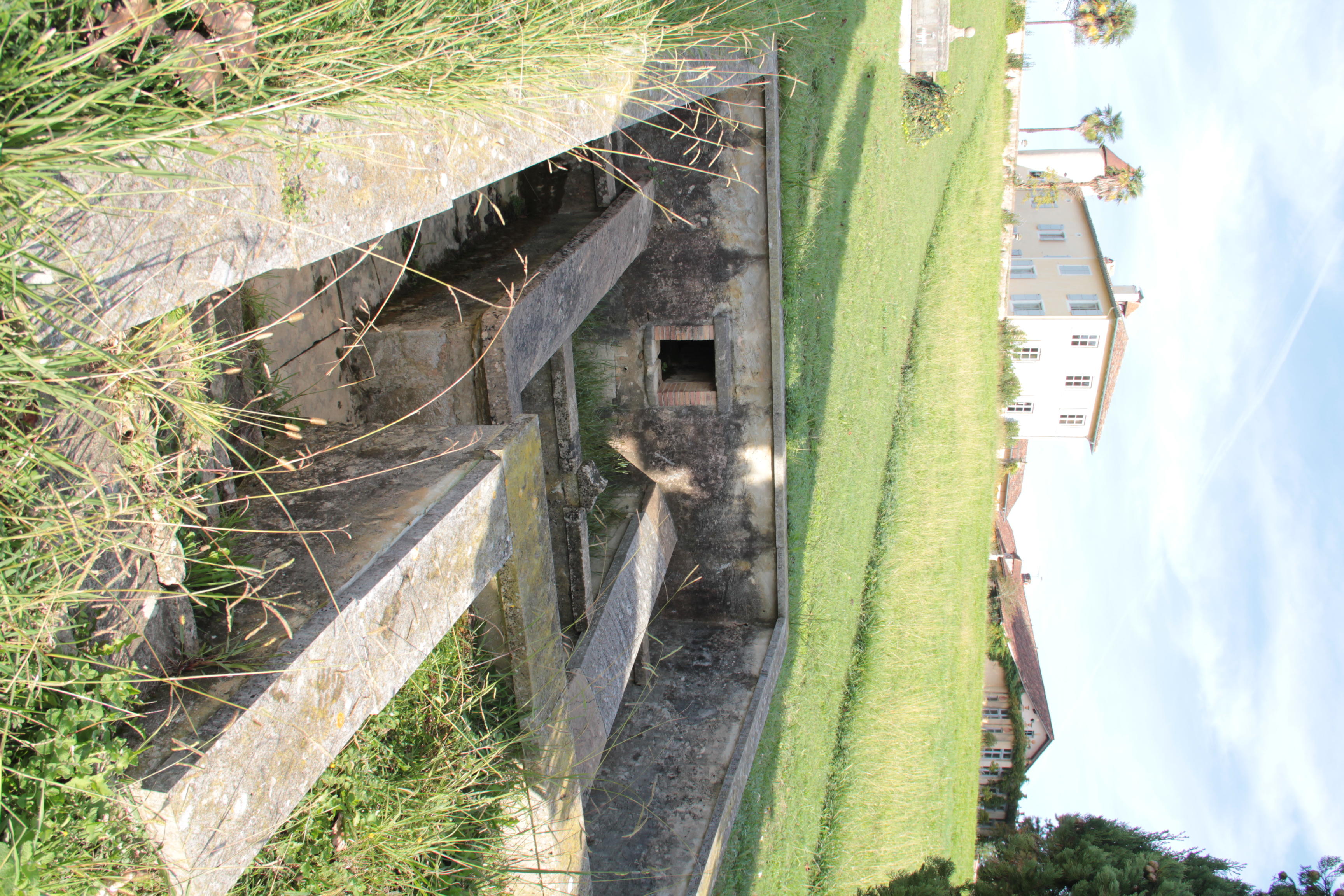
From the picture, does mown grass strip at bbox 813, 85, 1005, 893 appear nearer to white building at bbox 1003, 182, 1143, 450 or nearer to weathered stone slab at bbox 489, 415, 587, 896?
weathered stone slab at bbox 489, 415, 587, 896

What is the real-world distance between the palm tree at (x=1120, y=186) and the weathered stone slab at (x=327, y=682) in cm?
2480

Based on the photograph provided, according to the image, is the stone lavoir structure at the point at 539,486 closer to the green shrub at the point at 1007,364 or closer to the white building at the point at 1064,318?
the green shrub at the point at 1007,364

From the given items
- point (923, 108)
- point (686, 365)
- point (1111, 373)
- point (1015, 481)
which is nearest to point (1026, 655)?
point (1015, 481)

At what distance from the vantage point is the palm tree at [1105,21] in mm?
22625

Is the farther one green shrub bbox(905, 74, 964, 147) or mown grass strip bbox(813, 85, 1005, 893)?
green shrub bbox(905, 74, 964, 147)

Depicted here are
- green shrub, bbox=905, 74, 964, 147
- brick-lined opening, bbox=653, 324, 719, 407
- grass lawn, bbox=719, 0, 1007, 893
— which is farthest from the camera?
green shrub, bbox=905, 74, 964, 147

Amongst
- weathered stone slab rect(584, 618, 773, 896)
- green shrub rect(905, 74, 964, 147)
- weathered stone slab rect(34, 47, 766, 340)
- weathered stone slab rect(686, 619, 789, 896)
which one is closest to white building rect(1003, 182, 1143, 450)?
green shrub rect(905, 74, 964, 147)

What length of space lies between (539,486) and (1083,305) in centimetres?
2408

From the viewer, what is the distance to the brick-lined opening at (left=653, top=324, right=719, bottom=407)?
621cm

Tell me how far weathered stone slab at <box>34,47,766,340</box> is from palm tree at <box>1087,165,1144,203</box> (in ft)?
79.8

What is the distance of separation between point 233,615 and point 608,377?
15.1ft

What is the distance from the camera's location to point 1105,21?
2283 cm

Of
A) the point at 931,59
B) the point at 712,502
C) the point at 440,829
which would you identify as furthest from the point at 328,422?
the point at 931,59

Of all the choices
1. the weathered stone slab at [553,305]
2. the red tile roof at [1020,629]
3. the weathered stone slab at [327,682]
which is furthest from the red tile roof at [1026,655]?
the weathered stone slab at [327,682]
